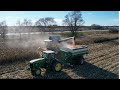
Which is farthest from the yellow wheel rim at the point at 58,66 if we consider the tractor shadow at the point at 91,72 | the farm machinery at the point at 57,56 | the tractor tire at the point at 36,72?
the tractor tire at the point at 36,72

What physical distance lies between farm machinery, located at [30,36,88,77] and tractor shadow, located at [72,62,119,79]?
489 mm

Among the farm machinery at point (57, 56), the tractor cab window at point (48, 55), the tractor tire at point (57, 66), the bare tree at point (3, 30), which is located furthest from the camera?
the bare tree at point (3, 30)

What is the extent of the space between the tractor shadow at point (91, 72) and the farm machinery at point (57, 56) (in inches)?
19.3

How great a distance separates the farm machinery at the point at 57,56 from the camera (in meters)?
7.63

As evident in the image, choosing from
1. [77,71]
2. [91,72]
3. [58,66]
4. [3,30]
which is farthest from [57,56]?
[3,30]

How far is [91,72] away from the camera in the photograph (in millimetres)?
8164

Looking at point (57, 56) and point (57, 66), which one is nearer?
point (57, 66)

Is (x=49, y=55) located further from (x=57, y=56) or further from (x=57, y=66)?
(x=57, y=56)

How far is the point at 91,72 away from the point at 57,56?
1.87 meters

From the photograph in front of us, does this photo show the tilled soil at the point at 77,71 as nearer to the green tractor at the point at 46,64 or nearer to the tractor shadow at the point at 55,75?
the tractor shadow at the point at 55,75
